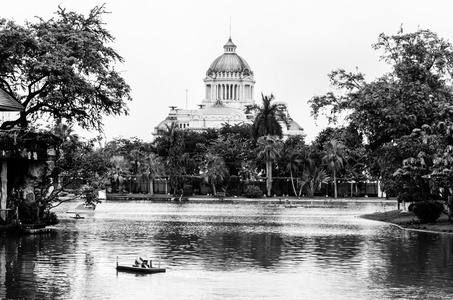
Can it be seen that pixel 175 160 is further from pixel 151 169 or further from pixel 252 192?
pixel 252 192

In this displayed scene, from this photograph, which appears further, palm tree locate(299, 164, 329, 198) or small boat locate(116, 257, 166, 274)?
palm tree locate(299, 164, 329, 198)

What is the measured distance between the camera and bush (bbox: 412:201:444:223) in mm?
55719

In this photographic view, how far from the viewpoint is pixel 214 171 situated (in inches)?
5182

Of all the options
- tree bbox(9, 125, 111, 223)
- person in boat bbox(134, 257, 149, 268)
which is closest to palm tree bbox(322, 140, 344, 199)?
tree bbox(9, 125, 111, 223)

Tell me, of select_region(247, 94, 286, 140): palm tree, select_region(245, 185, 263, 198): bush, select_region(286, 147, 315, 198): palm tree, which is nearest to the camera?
select_region(245, 185, 263, 198): bush

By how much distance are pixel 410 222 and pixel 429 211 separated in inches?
77.0

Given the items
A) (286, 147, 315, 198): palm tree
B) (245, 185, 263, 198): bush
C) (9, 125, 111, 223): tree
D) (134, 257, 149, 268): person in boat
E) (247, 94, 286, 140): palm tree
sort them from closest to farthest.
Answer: (134, 257, 149, 268): person in boat < (9, 125, 111, 223): tree < (245, 185, 263, 198): bush < (247, 94, 286, 140): palm tree < (286, 147, 315, 198): palm tree

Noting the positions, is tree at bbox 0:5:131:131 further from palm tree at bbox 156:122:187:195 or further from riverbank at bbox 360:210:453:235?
palm tree at bbox 156:122:187:195

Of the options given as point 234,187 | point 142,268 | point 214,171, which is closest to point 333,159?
point 234,187

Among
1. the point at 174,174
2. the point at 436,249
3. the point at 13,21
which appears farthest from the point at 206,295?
the point at 174,174

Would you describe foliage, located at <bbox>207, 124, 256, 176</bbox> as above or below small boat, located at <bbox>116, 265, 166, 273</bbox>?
above

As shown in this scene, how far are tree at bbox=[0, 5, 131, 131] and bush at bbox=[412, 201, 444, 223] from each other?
1818 centimetres

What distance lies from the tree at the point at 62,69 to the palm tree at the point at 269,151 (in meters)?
80.4

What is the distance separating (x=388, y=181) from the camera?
5712 centimetres
